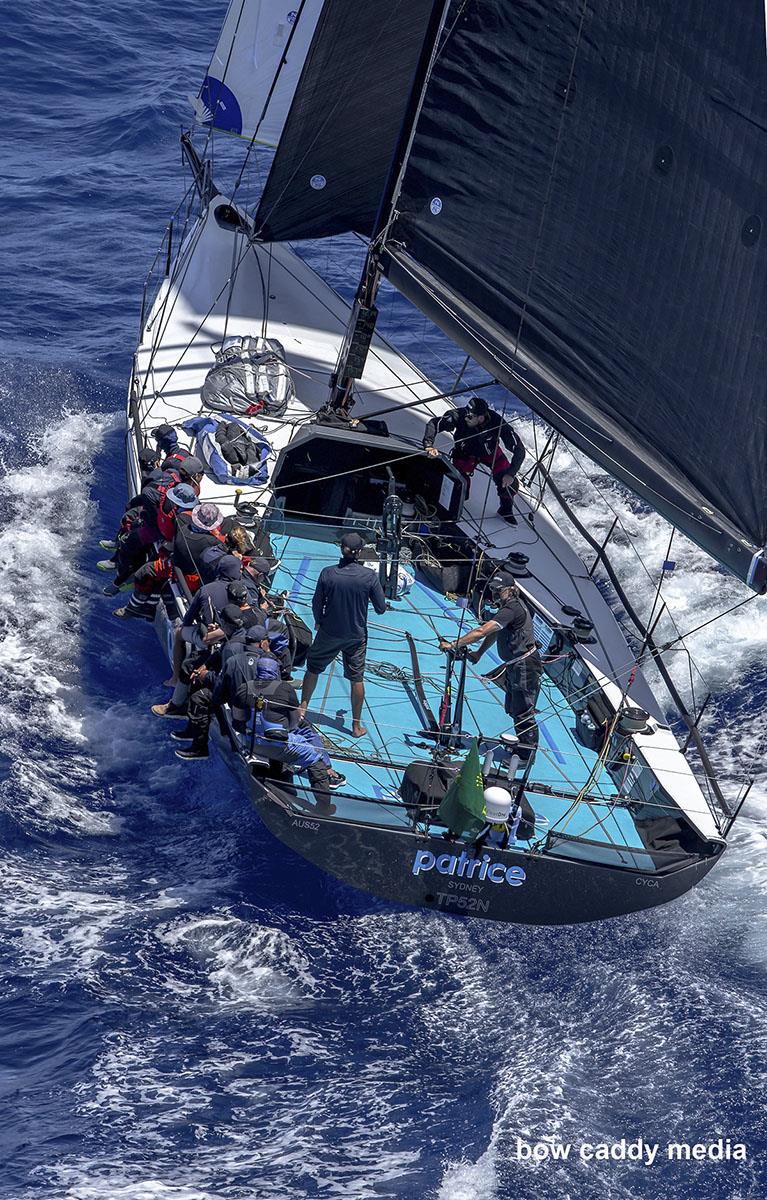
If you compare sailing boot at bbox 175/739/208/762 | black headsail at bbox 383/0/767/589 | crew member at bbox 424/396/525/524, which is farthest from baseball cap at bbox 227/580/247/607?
crew member at bbox 424/396/525/524

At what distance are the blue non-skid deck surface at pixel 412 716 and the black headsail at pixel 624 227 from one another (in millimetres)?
2259

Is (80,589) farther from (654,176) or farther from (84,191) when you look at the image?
(84,191)

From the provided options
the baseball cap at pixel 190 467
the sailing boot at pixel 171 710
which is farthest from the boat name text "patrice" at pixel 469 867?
the baseball cap at pixel 190 467

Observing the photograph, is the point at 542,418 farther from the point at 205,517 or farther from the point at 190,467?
the point at 190,467

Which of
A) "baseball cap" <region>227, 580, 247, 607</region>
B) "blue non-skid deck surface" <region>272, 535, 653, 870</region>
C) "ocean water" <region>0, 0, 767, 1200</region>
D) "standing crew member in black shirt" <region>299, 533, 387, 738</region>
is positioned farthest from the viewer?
"baseball cap" <region>227, 580, 247, 607</region>

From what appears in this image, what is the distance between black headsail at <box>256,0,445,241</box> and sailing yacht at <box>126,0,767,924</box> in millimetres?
38

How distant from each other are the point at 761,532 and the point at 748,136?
303 centimetres

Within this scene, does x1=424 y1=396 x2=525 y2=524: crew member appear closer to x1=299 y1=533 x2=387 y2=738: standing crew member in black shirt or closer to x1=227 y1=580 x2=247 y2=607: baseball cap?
x1=299 y1=533 x2=387 y2=738: standing crew member in black shirt

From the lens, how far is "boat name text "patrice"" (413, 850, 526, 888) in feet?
35.1

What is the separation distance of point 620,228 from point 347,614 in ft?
12.7

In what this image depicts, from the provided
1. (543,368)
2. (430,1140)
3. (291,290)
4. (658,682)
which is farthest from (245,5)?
(430,1140)

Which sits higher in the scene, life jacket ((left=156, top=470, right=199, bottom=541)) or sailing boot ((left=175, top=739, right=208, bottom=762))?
life jacket ((left=156, top=470, right=199, bottom=541))

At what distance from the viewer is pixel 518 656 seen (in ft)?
40.1

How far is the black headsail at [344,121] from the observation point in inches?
608
